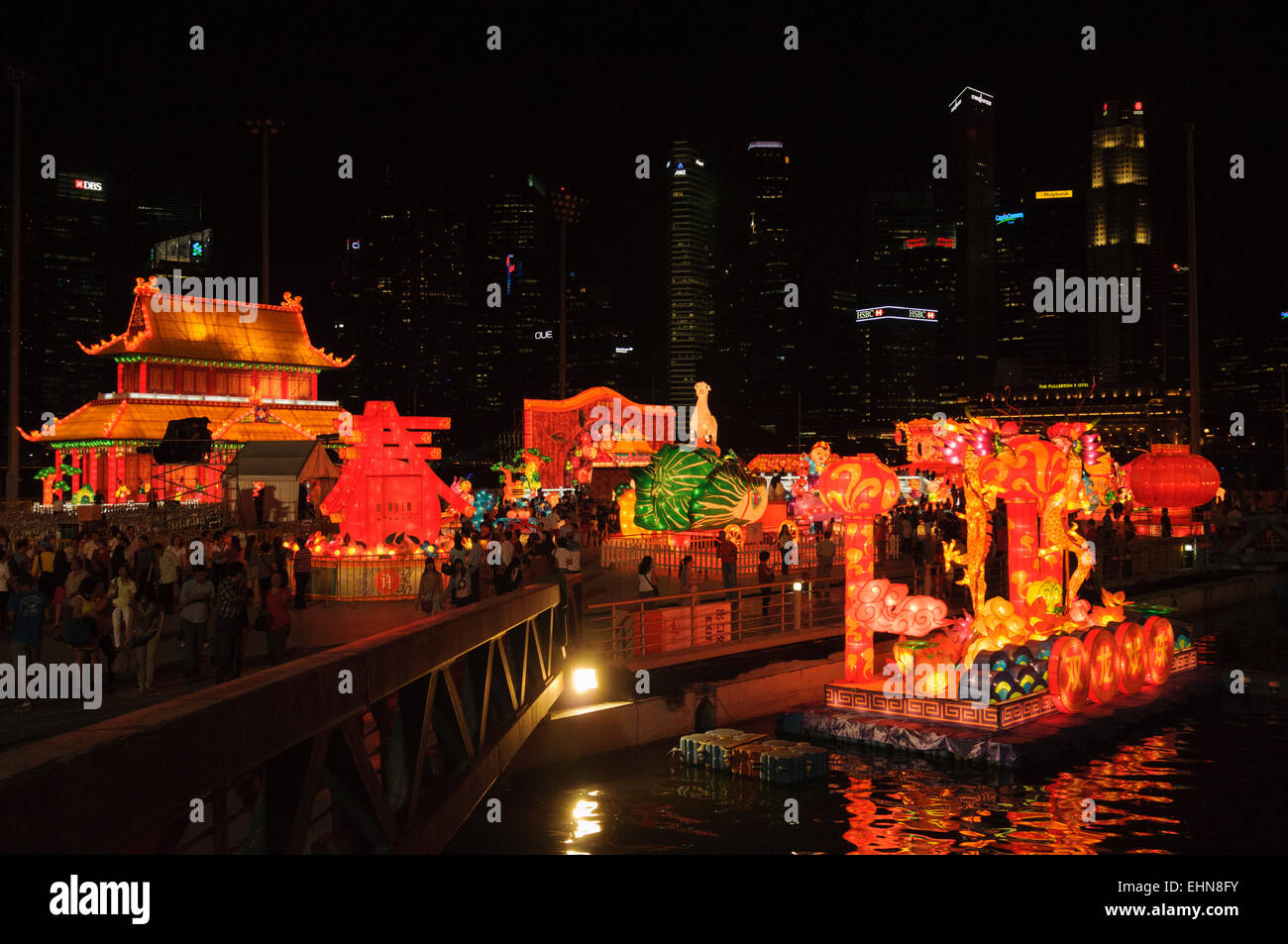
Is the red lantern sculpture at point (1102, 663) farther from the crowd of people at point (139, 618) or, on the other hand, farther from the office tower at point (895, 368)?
the office tower at point (895, 368)

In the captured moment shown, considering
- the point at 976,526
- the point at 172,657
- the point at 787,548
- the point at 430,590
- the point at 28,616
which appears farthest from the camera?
the point at 787,548

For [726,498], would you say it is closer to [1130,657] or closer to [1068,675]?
[1130,657]

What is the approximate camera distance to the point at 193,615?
1342 centimetres

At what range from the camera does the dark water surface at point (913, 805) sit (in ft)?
38.0

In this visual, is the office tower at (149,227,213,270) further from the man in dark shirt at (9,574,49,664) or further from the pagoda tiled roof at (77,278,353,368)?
the man in dark shirt at (9,574,49,664)

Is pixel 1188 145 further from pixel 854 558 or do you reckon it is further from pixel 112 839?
pixel 112 839

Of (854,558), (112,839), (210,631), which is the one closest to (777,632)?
(854,558)

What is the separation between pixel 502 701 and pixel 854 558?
830 centimetres

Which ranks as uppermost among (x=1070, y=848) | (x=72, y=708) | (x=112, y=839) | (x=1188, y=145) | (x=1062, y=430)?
(x=1188, y=145)

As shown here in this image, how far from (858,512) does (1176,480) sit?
21.1m

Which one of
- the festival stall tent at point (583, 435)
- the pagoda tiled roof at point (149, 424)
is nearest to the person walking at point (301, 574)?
the pagoda tiled roof at point (149, 424)

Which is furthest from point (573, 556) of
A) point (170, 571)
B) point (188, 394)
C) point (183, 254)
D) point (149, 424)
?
point (183, 254)

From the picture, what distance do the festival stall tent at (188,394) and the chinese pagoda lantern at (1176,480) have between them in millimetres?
29280
